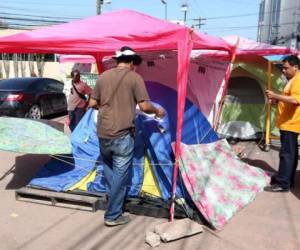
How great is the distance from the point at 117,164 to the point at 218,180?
176 centimetres

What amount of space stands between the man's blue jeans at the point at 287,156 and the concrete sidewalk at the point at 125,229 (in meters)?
0.25

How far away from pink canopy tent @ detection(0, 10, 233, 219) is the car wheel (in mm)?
7295

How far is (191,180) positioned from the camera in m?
5.12

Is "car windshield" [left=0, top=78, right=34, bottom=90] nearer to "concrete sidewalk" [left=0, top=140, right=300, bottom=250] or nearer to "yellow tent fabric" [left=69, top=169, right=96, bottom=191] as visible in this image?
"concrete sidewalk" [left=0, top=140, right=300, bottom=250]

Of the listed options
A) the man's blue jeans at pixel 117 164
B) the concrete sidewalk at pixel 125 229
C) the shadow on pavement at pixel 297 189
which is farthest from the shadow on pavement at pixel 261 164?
the man's blue jeans at pixel 117 164

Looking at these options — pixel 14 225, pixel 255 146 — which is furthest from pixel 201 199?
pixel 255 146

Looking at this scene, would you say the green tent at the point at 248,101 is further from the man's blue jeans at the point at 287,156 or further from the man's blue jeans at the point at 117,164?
the man's blue jeans at the point at 117,164

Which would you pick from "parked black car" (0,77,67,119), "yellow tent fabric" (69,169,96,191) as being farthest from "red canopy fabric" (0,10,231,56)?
"parked black car" (0,77,67,119)

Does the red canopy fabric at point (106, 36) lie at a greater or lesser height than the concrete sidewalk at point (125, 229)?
greater

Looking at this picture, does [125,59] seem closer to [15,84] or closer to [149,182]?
[149,182]

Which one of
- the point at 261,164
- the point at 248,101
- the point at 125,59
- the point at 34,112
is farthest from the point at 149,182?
the point at 34,112

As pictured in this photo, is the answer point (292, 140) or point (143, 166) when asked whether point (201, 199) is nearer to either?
point (143, 166)

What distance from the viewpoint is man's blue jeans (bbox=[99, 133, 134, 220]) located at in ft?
14.9

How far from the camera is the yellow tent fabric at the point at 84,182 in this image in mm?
5644
